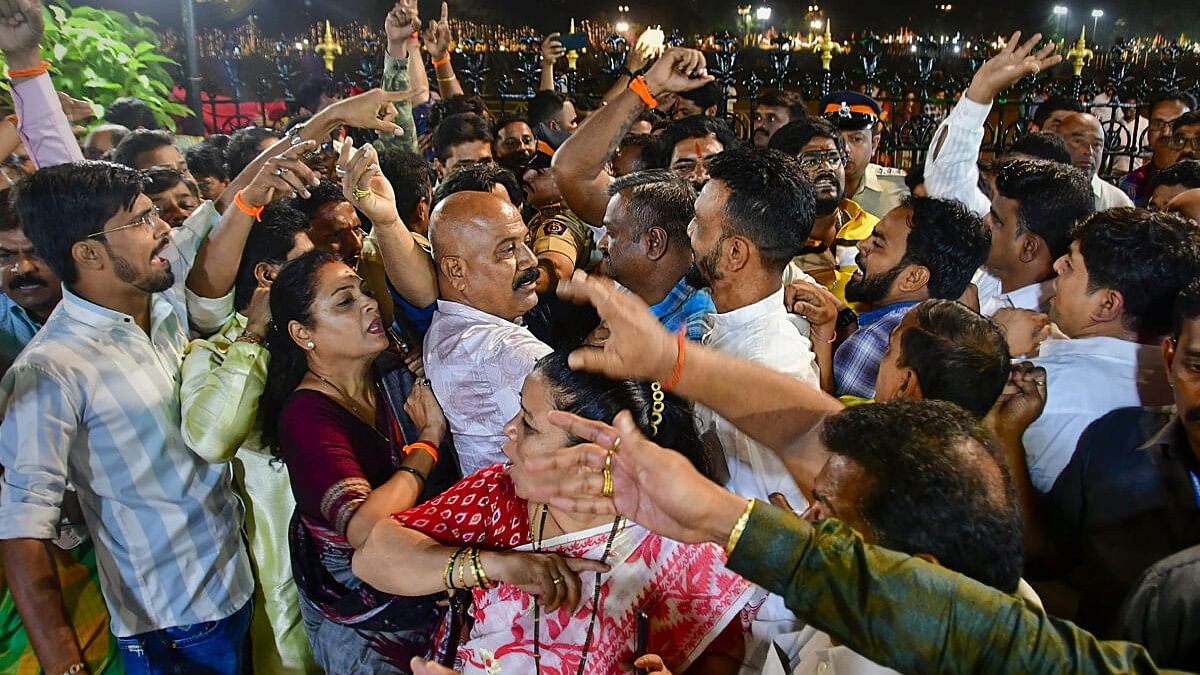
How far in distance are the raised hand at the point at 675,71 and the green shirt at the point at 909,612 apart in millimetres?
2393

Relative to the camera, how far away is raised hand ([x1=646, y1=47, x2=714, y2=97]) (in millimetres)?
3148

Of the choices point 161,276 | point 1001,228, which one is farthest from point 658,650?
point 1001,228

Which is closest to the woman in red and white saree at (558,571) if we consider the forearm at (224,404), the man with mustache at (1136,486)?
the forearm at (224,404)

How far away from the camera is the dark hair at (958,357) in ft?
6.35

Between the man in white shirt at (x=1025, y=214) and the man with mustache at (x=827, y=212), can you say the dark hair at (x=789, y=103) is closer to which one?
the man with mustache at (x=827, y=212)

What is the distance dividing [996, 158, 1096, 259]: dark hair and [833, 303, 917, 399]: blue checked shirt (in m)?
0.83

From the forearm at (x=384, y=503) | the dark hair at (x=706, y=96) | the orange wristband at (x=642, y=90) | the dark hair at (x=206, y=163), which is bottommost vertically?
the dark hair at (x=206, y=163)

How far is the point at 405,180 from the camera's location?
3.77 m

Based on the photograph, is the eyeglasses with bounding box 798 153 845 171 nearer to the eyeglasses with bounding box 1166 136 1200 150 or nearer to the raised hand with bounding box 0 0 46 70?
the eyeglasses with bounding box 1166 136 1200 150

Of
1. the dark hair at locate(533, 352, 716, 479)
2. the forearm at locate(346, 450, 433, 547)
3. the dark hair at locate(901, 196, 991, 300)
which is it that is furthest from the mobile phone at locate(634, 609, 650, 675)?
the dark hair at locate(901, 196, 991, 300)

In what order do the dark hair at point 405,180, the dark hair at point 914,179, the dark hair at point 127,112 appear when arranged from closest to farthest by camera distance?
the dark hair at point 405,180
the dark hair at point 127,112
the dark hair at point 914,179

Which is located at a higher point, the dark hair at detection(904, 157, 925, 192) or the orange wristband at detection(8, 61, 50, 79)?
the orange wristband at detection(8, 61, 50, 79)

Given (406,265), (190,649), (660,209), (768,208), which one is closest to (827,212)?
(660,209)

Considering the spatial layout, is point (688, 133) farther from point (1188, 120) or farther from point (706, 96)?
point (1188, 120)
